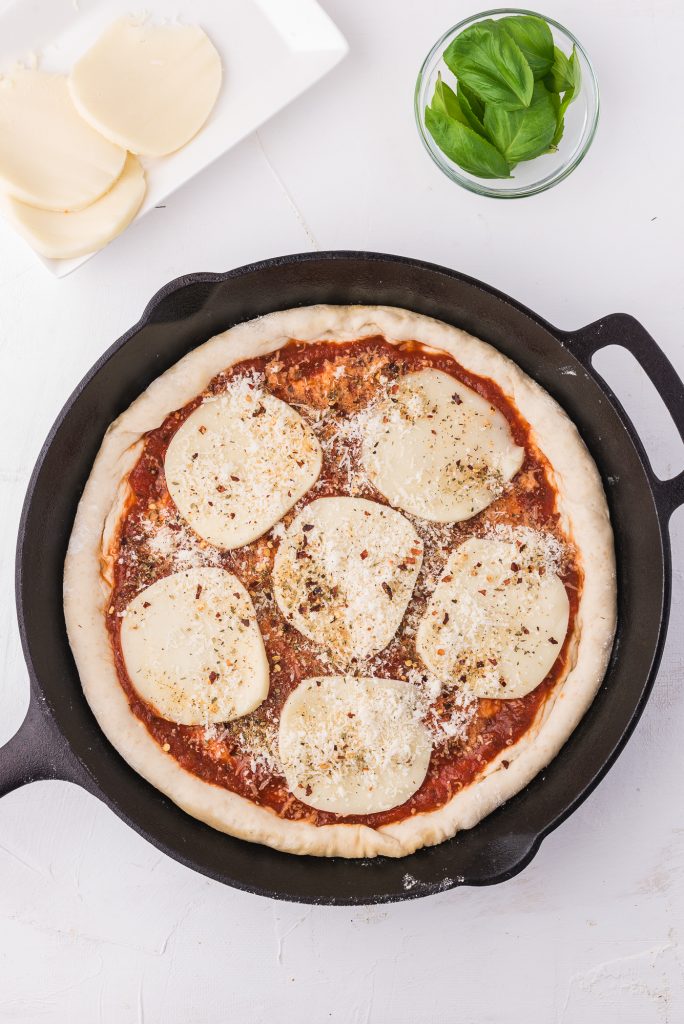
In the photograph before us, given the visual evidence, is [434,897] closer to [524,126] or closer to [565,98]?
[524,126]

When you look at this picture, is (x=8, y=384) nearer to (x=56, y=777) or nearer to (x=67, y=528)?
(x=67, y=528)

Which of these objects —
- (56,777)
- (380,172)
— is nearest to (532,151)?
(380,172)

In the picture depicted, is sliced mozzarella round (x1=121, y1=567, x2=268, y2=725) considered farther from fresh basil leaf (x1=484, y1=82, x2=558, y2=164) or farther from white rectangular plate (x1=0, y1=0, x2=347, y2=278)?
fresh basil leaf (x1=484, y1=82, x2=558, y2=164)

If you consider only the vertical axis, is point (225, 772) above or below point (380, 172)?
below

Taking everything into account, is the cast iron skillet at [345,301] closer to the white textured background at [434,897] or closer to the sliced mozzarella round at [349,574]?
the white textured background at [434,897]

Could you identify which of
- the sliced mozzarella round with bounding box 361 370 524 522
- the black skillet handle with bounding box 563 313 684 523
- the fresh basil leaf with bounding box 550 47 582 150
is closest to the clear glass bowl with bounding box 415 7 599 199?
the fresh basil leaf with bounding box 550 47 582 150

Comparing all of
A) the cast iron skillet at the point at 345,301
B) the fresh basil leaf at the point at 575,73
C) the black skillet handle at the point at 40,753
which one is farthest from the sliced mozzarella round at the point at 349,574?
the fresh basil leaf at the point at 575,73
